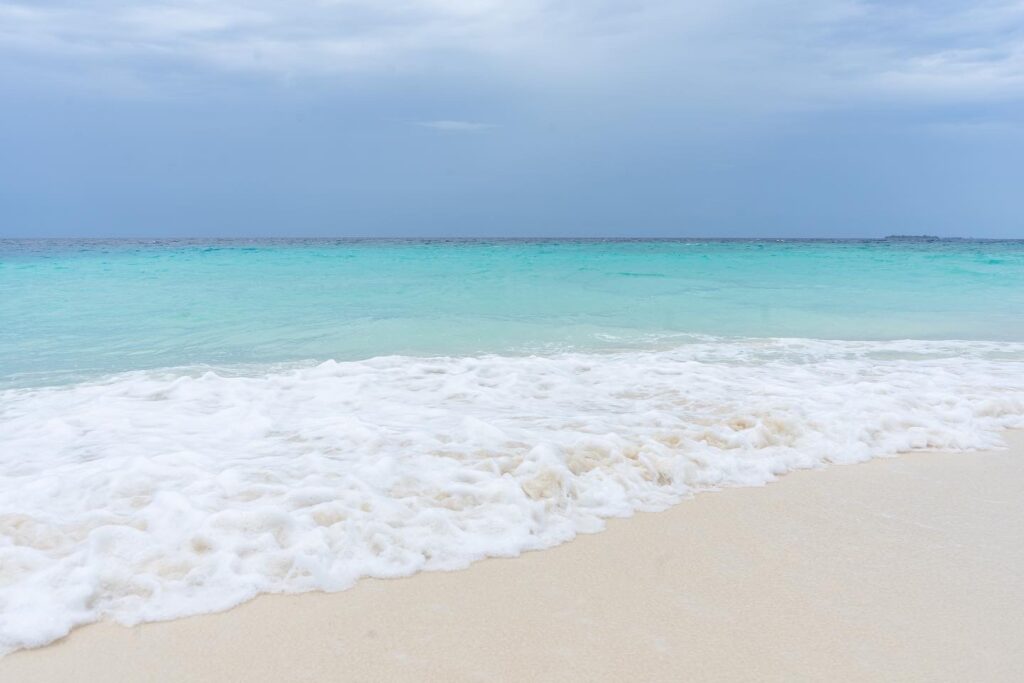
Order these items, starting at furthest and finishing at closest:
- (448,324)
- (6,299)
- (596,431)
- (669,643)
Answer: (6,299), (448,324), (596,431), (669,643)

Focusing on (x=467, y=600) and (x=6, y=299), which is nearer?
(x=467, y=600)

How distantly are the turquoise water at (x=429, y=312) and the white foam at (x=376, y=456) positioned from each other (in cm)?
144

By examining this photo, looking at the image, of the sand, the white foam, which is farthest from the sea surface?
the sand

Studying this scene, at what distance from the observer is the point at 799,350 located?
8.09 metres

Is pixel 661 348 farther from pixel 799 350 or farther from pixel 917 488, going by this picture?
pixel 917 488

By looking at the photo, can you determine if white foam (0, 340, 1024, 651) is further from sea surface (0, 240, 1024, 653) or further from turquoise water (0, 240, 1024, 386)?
turquoise water (0, 240, 1024, 386)

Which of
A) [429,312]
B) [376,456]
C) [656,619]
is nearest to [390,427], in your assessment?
[376,456]

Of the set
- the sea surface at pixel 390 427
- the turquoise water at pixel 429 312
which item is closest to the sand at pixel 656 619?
the sea surface at pixel 390 427

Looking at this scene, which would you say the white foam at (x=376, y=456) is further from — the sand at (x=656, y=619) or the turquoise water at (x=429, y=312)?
the turquoise water at (x=429, y=312)

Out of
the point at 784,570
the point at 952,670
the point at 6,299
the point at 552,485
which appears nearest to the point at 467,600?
the point at 552,485

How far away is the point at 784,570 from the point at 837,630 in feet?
1.41

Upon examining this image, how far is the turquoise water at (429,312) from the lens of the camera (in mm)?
7934

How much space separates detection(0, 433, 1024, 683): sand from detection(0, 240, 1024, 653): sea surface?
0.58 feet

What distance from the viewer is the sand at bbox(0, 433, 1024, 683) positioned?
→ 2.15m
